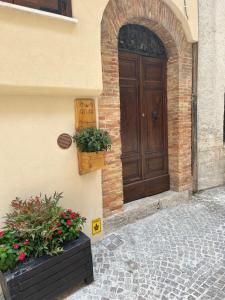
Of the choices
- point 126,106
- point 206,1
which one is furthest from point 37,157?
point 206,1

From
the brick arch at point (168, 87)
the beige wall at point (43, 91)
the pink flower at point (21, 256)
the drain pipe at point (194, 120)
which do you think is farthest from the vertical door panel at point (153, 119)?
the pink flower at point (21, 256)

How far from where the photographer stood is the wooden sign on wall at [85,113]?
9.83 ft

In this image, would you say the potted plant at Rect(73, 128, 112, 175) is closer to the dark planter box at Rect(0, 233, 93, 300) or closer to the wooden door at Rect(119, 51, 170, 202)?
the dark planter box at Rect(0, 233, 93, 300)

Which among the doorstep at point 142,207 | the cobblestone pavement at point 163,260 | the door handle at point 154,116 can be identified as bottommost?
the cobblestone pavement at point 163,260

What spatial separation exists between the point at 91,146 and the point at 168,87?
99.1 inches

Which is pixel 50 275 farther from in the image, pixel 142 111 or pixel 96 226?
pixel 142 111

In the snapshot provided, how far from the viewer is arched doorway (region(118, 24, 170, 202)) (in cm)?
399

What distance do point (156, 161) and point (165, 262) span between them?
6.92 ft

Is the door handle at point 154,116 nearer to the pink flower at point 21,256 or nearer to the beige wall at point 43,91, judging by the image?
the beige wall at point 43,91

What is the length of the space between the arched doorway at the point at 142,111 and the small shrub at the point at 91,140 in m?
1.15

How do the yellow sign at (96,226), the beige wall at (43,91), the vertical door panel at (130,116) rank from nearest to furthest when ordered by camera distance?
the beige wall at (43,91) < the yellow sign at (96,226) < the vertical door panel at (130,116)

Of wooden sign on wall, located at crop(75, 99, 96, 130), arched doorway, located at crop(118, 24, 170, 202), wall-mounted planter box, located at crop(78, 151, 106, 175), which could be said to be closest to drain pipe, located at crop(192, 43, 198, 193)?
arched doorway, located at crop(118, 24, 170, 202)

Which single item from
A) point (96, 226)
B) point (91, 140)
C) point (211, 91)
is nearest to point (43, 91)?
point (91, 140)

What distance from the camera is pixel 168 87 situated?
181 inches
